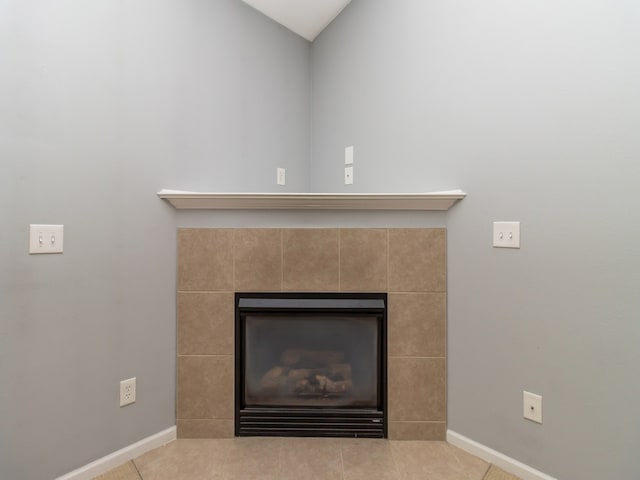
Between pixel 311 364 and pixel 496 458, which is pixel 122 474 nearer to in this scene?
pixel 311 364

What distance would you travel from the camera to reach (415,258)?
1739 mm

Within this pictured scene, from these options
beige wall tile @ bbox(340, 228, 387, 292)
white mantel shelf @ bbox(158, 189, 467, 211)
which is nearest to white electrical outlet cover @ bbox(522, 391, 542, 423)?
beige wall tile @ bbox(340, 228, 387, 292)

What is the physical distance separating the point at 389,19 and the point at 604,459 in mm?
2400

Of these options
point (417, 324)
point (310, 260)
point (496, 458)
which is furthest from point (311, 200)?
point (496, 458)

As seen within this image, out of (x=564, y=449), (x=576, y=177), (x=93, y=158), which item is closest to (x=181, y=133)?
(x=93, y=158)

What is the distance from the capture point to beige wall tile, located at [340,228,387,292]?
175 cm

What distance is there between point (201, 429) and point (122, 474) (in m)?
0.37

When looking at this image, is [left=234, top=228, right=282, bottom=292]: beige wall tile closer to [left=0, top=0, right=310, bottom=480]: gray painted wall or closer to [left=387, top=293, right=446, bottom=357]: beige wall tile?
[left=0, top=0, right=310, bottom=480]: gray painted wall

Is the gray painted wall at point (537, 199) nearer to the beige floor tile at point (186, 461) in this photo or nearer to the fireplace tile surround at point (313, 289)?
the fireplace tile surround at point (313, 289)

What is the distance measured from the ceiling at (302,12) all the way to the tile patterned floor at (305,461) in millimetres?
2672

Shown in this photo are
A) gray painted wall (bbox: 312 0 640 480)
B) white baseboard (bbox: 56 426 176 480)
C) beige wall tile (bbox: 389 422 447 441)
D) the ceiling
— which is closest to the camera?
gray painted wall (bbox: 312 0 640 480)

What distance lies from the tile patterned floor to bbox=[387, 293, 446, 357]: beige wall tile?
465 millimetres

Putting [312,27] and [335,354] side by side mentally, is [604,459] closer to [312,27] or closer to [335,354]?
[335,354]

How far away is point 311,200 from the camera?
1.68 m
